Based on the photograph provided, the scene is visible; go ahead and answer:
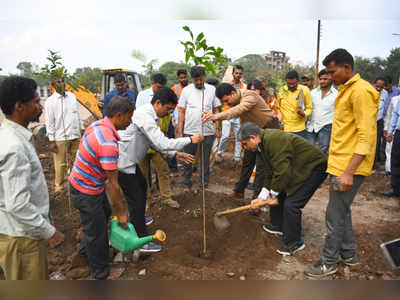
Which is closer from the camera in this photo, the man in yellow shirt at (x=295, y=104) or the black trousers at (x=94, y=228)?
the black trousers at (x=94, y=228)

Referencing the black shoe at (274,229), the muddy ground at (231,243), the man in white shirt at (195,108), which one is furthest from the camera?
the man in white shirt at (195,108)

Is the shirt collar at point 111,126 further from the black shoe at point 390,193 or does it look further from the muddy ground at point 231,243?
the black shoe at point 390,193

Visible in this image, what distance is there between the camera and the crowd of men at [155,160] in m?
1.61

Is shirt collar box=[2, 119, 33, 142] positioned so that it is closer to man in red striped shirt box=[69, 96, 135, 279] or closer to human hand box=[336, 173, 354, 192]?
man in red striped shirt box=[69, 96, 135, 279]

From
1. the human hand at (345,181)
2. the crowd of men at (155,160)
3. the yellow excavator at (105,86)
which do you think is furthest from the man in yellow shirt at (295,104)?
the yellow excavator at (105,86)

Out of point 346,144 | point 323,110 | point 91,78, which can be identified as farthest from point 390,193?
point 91,78

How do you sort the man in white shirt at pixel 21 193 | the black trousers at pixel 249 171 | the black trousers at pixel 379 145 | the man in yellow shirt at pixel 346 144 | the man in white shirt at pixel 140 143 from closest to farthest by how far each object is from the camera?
the man in white shirt at pixel 21 193 → the man in yellow shirt at pixel 346 144 → the man in white shirt at pixel 140 143 → the black trousers at pixel 249 171 → the black trousers at pixel 379 145

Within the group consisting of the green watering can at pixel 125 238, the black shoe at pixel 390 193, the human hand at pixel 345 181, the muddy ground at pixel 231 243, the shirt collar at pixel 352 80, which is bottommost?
the muddy ground at pixel 231 243

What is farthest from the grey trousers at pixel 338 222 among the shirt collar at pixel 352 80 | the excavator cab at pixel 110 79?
the excavator cab at pixel 110 79

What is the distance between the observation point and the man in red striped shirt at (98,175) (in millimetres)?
2203

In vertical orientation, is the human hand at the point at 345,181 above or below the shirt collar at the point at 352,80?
below

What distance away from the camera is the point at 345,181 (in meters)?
2.28

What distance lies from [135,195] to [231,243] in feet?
4.65

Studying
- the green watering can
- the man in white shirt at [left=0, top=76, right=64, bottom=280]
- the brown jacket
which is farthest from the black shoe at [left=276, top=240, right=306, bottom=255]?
the man in white shirt at [left=0, top=76, right=64, bottom=280]
